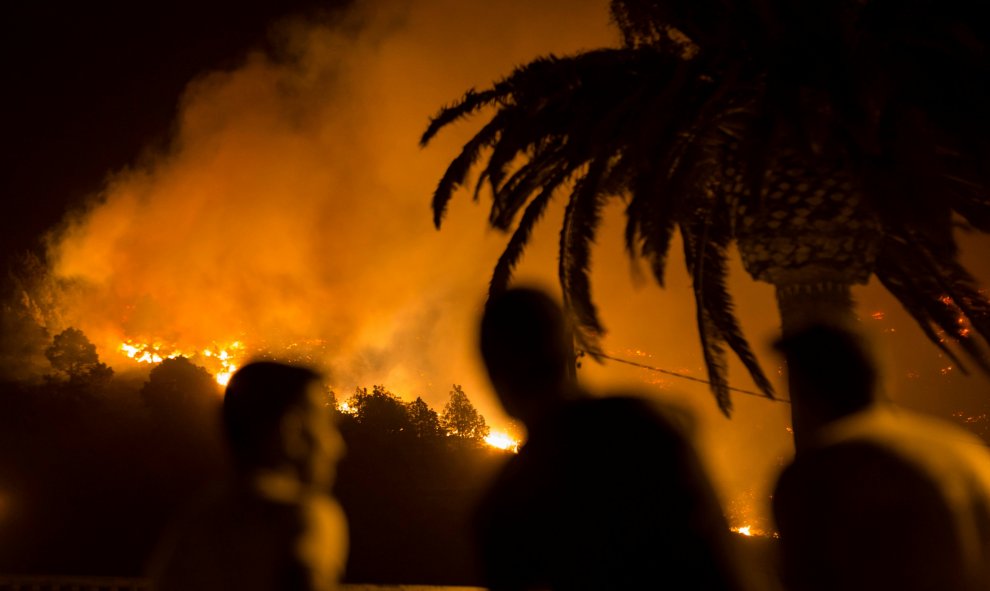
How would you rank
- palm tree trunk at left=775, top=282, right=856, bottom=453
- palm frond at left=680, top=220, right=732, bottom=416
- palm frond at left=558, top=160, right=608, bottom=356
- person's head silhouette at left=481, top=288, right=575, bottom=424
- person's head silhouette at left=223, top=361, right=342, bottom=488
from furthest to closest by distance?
palm frond at left=558, top=160, right=608, bottom=356
palm frond at left=680, top=220, right=732, bottom=416
palm tree trunk at left=775, top=282, right=856, bottom=453
person's head silhouette at left=223, top=361, right=342, bottom=488
person's head silhouette at left=481, top=288, right=575, bottom=424

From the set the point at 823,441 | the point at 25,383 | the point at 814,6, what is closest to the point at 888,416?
the point at 823,441

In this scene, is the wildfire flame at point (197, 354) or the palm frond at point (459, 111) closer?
the palm frond at point (459, 111)

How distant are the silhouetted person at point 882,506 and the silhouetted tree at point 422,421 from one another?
28812 millimetres

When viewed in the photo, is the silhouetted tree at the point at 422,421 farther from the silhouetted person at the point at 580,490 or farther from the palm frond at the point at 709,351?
the silhouetted person at the point at 580,490

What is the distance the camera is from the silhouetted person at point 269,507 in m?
2.27

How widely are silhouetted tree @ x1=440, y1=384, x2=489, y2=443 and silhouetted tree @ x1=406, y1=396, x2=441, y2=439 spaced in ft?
3.46

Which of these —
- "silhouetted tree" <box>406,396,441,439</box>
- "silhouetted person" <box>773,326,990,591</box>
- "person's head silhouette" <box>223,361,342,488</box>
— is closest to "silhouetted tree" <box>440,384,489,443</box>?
"silhouetted tree" <box>406,396,441,439</box>

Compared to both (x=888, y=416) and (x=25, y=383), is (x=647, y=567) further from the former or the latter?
(x=25, y=383)

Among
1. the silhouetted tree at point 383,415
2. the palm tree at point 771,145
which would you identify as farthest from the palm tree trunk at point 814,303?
the silhouetted tree at point 383,415

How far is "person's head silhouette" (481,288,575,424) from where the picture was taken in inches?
72.0

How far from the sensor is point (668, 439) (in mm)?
1521

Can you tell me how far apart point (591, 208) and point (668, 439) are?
565 cm

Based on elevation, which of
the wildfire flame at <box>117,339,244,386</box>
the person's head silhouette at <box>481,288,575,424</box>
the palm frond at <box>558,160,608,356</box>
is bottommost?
the person's head silhouette at <box>481,288,575,424</box>

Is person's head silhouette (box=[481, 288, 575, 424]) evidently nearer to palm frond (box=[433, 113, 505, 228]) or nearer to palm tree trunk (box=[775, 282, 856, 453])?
palm tree trunk (box=[775, 282, 856, 453])
